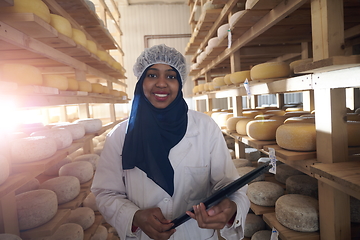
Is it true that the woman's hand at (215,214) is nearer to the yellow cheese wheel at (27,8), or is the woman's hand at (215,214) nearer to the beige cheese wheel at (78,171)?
the yellow cheese wheel at (27,8)

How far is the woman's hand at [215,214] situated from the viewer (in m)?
0.84

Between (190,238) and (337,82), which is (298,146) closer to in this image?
(337,82)

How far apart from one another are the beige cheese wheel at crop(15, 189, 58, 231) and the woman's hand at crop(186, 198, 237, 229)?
1115mm

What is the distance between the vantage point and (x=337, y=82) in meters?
1.01

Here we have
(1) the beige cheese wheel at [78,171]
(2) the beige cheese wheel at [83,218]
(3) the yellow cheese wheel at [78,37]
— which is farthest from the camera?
(3) the yellow cheese wheel at [78,37]

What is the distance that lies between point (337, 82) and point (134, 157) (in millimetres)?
985

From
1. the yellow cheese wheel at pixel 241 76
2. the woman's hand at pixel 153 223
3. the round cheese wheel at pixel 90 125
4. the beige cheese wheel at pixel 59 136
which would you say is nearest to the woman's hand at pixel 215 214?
the woman's hand at pixel 153 223

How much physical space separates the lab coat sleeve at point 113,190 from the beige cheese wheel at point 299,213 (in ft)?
3.25

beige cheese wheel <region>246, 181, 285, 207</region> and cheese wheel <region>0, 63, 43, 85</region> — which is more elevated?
cheese wheel <region>0, 63, 43, 85</region>

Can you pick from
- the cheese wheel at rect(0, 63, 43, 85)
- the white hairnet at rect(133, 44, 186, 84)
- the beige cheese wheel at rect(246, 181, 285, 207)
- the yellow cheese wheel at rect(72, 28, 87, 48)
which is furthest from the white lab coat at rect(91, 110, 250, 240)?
the yellow cheese wheel at rect(72, 28, 87, 48)

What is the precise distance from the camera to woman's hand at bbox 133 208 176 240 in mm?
887

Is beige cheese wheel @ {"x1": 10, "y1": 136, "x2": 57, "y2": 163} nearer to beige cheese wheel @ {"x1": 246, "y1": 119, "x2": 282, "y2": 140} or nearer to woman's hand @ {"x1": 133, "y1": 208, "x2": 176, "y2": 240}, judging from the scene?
woman's hand @ {"x1": 133, "y1": 208, "x2": 176, "y2": 240}

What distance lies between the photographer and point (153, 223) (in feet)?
2.98

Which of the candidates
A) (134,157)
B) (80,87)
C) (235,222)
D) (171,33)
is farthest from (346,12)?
(171,33)
